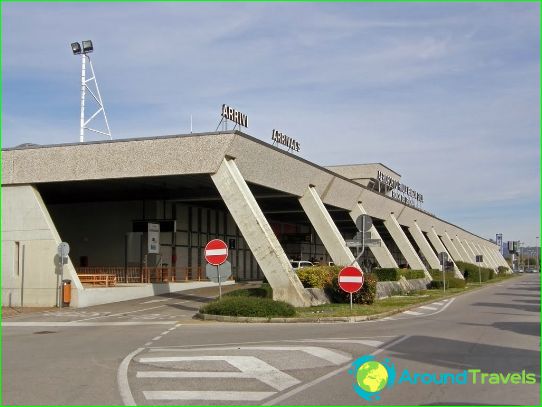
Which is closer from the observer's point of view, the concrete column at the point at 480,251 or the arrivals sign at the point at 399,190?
the arrivals sign at the point at 399,190

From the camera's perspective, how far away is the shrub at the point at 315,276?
2717 cm

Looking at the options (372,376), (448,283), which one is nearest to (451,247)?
(448,283)

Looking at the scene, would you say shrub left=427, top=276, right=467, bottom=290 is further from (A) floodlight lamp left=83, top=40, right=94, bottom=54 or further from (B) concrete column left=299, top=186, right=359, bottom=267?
(A) floodlight lamp left=83, top=40, right=94, bottom=54

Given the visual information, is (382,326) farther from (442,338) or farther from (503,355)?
(503,355)

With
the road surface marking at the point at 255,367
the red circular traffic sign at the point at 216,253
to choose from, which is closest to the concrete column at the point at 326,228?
the red circular traffic sign at the point at 216,253

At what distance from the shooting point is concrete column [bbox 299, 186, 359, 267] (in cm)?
3616

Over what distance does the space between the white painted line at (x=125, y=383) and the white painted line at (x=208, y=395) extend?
0.25 m

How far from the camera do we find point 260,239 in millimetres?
26141

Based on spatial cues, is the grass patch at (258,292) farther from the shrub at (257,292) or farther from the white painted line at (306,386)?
the white painted line at (306,386)

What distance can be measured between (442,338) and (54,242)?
19.5m

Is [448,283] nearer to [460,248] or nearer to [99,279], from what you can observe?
[99,279]

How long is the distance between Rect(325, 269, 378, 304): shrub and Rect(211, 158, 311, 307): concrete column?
199cm

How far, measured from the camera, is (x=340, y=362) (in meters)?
11.1

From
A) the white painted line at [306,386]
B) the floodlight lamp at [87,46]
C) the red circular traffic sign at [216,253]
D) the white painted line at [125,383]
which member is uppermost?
the floodlight lamp at [87,46]
